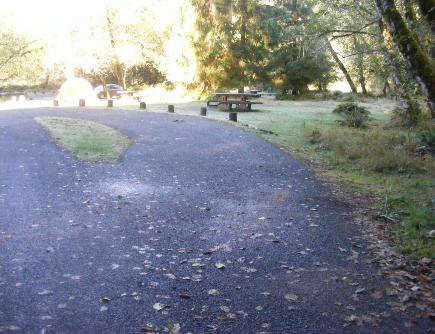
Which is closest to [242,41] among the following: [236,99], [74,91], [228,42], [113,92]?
[228,42]

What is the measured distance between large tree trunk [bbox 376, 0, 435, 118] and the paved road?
7.15ft

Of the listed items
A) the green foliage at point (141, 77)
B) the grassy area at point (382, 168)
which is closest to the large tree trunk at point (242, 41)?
the green foliage at point (141, 77)

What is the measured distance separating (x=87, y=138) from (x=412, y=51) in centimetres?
984

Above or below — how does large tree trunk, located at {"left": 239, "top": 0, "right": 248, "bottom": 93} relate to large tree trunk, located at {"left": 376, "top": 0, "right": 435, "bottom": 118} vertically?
above

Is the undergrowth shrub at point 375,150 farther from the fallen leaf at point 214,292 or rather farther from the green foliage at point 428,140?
the fallen leaf at point 214,292

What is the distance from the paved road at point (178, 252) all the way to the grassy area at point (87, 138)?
0.95 m

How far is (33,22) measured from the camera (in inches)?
1598

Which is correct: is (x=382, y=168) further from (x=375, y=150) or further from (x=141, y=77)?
(x=141, y=77)

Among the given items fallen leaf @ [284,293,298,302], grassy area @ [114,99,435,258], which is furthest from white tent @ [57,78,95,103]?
fallen leaf @ [284,293,298,302]

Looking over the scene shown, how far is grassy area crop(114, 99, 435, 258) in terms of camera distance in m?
6.30

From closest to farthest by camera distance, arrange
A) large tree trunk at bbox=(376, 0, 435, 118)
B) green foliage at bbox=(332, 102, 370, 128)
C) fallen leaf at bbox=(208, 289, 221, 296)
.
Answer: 1. fallen leaf at bbox=(208, 289, 221, 296)
2. large tree trunk at bbox=(376, 0, 435, 118)
3. green foliage at bbox=(332, 102, 370, 128)

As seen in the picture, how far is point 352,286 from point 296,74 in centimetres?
2973

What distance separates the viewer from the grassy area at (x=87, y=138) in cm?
1136

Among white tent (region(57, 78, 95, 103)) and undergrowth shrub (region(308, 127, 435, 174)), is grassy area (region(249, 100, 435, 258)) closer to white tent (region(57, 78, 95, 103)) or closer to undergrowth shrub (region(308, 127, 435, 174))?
undergrowth shrub (region(308, 127, 435, 174))
